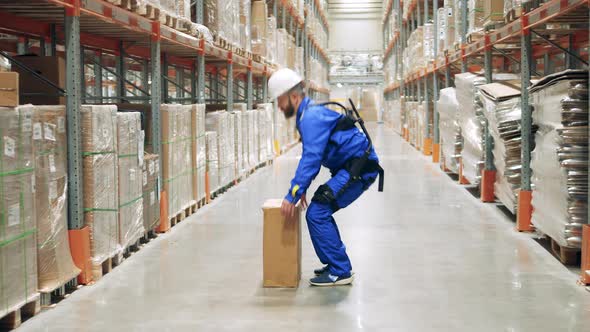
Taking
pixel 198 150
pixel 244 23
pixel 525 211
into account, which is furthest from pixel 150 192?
pixel 244 23

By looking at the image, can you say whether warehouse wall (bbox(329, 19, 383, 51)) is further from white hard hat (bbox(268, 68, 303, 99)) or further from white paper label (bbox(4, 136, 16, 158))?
white paper label (bbox(4, 136, 16, 158))

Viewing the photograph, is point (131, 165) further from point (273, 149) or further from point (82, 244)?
point (273, 149)

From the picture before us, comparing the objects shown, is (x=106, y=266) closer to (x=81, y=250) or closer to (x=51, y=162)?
(x=81, y=250)

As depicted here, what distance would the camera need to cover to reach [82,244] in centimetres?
487

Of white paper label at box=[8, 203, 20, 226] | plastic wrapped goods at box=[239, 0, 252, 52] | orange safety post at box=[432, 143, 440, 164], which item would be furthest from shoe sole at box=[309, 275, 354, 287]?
orange safety post at box=[432, 143, 440, 164]

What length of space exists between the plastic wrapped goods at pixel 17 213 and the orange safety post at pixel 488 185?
6073mm

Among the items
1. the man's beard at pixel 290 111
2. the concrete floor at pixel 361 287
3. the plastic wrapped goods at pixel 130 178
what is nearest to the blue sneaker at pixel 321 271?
the concrete floor at pixel 361 287

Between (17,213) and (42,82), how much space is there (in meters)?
1.74

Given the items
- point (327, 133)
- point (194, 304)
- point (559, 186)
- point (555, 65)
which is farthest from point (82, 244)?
point (555, 65)

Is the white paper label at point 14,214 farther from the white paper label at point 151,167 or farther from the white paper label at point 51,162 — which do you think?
the white paper label at point 151,167

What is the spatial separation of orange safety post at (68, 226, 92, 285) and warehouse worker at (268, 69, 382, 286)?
1455 millimetres

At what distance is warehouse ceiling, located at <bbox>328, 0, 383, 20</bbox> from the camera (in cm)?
3778

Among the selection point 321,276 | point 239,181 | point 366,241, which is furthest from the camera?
Answer: point 239,181

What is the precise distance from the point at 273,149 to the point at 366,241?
29.3 feet
